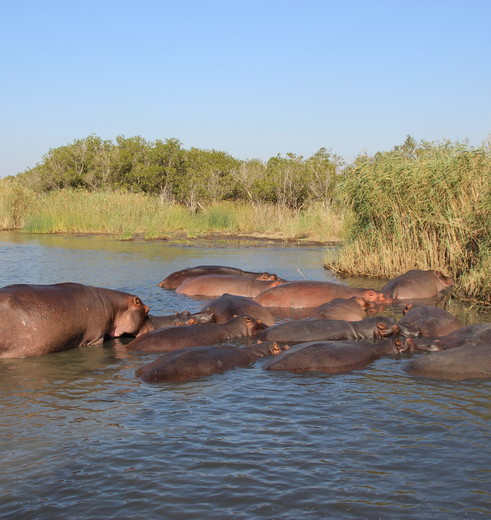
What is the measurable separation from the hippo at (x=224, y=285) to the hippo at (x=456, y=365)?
5.10 metres

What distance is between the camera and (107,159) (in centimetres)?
4059

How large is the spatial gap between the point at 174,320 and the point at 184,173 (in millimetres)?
32331

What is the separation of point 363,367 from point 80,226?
81.3ft

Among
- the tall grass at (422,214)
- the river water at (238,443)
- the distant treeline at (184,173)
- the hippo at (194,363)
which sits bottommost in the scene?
the river water at (238,443)

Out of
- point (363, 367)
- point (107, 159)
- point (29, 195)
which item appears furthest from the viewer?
point (107, 159)

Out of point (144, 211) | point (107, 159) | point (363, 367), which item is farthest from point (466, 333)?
point (107, 159)

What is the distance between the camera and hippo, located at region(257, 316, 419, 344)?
783cm

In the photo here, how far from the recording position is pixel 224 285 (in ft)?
38.7

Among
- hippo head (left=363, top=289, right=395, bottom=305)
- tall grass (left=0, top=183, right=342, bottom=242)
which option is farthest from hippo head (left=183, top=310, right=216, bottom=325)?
tall grass (left=0, top=183, right=342, bottom=242)

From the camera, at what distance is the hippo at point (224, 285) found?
11.6 metres

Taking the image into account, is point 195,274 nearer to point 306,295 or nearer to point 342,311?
point 306,295

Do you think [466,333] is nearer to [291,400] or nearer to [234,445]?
[291,400]

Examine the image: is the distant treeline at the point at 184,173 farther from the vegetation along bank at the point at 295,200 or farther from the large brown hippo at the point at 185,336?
the large brown hippo at the point at 185,336

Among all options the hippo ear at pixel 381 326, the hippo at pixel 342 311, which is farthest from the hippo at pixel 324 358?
the hippo at pixel 342 311
